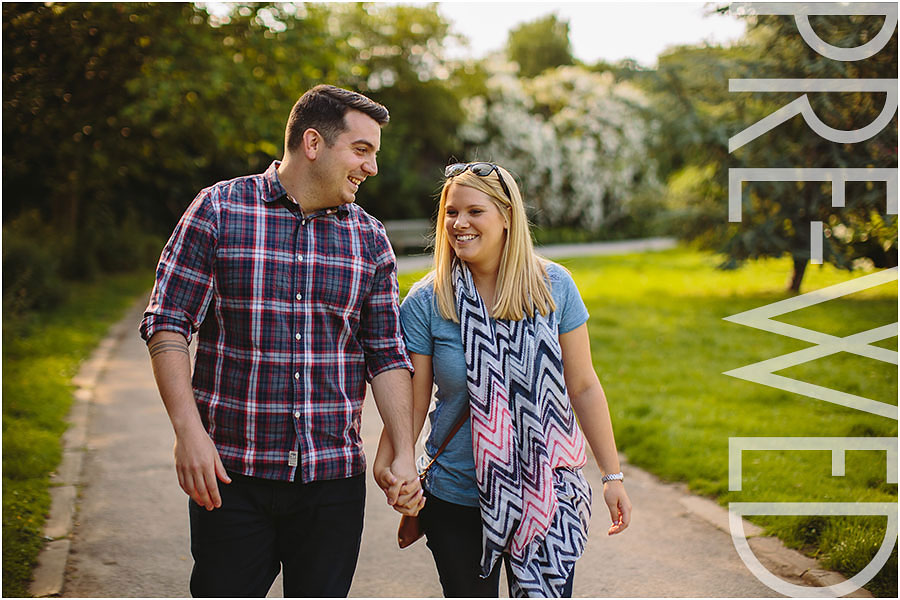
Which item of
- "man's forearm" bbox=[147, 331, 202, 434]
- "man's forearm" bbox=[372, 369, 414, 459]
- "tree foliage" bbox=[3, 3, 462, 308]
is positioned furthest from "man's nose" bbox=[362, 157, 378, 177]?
"tree foliage" bbox=[3, 3, 462, 308]

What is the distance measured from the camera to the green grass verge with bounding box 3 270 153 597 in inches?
176

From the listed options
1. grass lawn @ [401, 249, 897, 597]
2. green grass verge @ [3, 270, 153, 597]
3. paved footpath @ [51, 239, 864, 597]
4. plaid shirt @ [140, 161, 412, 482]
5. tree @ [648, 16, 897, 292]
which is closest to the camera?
plaid shirt @ [140, 161, 412, 482]

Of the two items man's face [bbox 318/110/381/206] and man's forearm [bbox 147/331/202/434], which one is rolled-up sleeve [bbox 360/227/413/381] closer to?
man's face [bbox 318/110/381/206]

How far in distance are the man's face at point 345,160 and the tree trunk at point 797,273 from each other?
10801mm

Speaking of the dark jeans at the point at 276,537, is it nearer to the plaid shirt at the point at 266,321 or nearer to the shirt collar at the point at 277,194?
the plaid shirt at the point at 266,321

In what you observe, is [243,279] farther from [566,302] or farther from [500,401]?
[566,302]

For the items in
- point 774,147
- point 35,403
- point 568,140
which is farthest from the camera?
point 568,140

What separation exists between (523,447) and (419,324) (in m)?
0.51

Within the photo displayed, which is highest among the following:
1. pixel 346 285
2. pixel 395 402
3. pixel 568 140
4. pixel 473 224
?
pixel 568 140

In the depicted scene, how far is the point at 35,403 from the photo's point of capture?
23.6 ft

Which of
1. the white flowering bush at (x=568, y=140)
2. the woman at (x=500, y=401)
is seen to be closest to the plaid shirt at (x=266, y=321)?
the woman at (x=500, y=401)

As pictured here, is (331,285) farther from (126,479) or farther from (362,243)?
(126,479)

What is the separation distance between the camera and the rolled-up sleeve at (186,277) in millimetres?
2389

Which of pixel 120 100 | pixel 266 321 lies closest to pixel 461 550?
pixel 266 321
